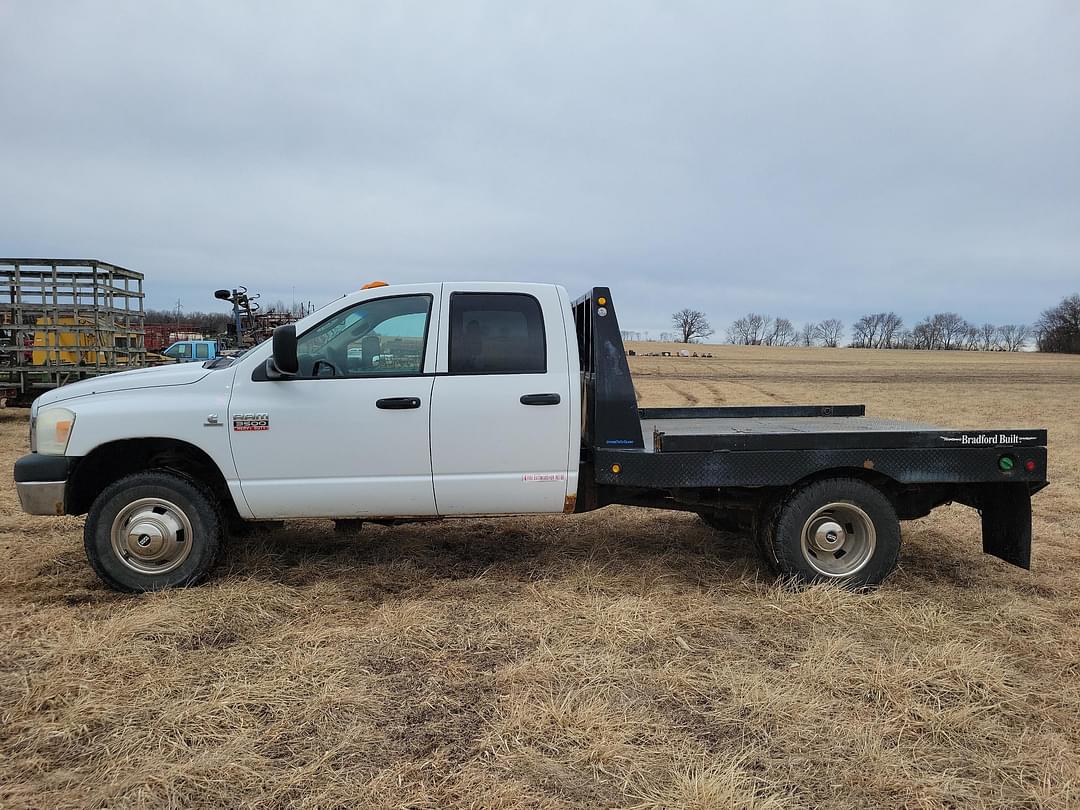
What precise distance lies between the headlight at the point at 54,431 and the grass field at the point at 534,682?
3.03ft

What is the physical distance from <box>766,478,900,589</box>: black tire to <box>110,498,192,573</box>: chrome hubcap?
3.66m

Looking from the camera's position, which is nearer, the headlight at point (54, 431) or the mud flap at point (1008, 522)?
the headlight at point (54, 431)

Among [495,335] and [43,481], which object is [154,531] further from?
[495,335]

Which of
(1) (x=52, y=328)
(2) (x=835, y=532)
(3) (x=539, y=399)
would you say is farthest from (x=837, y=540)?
(1) (x=52, y=328)

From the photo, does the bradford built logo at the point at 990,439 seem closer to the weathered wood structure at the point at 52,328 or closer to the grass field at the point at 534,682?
the grass field at the point at 534,682

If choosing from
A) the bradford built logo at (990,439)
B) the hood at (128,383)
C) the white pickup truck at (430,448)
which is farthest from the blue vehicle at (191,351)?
the bradford built logo at (990,439)

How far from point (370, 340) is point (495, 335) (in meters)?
0.77

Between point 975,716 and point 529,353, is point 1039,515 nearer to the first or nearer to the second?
point 975,716

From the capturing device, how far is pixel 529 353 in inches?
178

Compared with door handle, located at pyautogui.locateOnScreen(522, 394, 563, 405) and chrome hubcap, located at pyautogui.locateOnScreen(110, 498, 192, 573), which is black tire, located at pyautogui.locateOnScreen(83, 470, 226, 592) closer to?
chrome hubcap, located at pyautogui.locateOnScreen(110, 498, 192, 573)

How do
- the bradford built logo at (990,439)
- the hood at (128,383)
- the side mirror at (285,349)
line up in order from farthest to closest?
the bradford built logo at (990,439) → the hood at (128,383) → the side mirror at (285,349)

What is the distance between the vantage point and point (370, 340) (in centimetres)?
450

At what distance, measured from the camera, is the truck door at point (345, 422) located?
4.35 m

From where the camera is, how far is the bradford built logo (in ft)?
14.9
